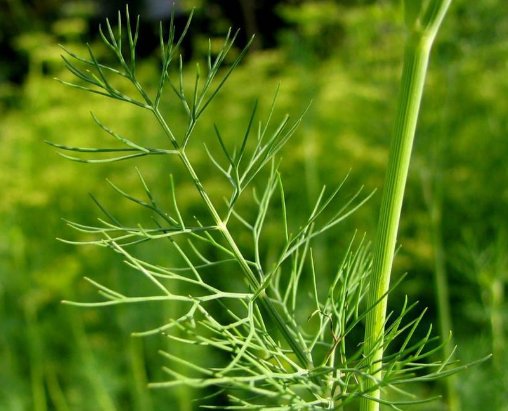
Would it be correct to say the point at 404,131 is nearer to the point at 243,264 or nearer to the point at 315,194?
the point at 243,264

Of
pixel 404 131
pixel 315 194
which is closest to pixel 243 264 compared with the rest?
pixel 404 131

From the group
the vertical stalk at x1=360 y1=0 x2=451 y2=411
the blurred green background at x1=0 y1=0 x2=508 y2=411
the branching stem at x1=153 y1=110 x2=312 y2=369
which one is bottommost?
the blurred green background at x1=0 y1=0 x2=508 y2=411

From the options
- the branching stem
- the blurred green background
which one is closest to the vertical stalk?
the branching stem

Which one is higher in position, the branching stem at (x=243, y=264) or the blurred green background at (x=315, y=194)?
the branching stem at (x=243, y=264)

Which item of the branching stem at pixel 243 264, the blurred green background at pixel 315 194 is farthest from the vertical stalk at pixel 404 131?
the blurred green background at pixel 315 194

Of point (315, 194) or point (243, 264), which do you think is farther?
point (315, 194)

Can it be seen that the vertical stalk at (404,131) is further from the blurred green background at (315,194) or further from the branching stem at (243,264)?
the blurred green background at (315,194)

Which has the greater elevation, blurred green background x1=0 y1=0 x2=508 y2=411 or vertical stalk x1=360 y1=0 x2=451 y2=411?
vertical stalk x1=360 y1=0 x2=451 y2=411

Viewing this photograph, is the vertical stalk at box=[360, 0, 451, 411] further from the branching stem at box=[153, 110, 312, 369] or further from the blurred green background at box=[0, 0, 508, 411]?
the blurred green background at box=[0, 0, 508, 411]
